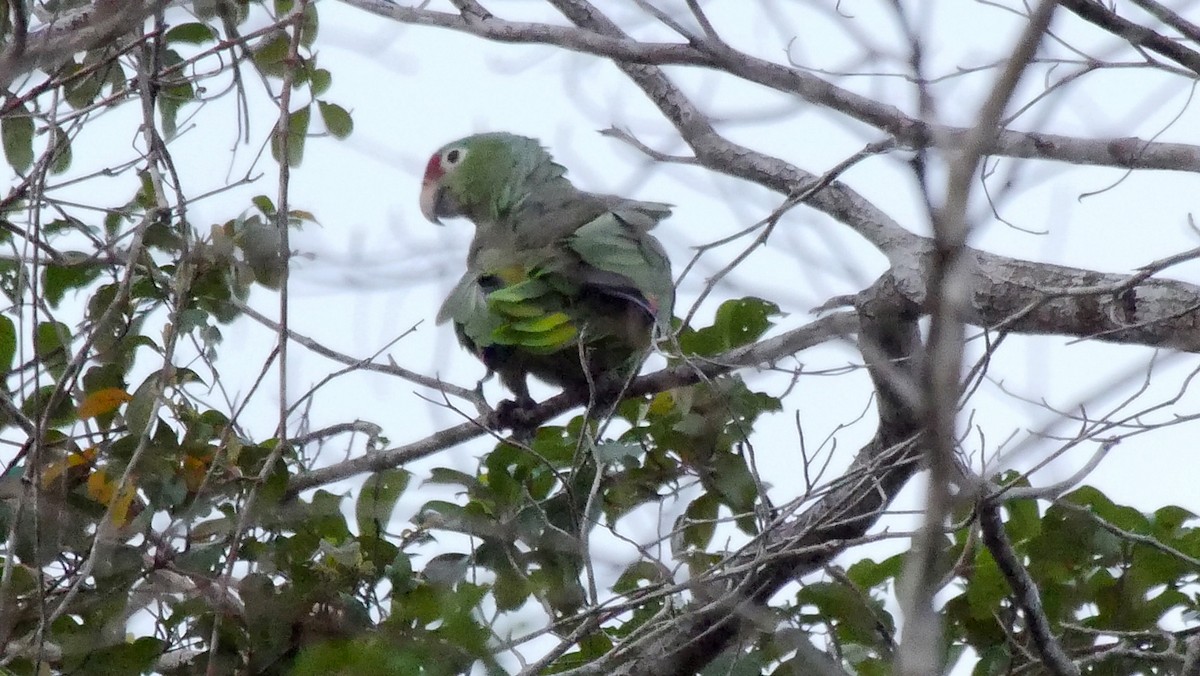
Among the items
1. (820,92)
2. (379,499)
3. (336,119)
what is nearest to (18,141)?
(336,119)

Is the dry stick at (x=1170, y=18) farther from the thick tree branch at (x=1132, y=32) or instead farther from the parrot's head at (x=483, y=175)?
the parrot's head at (x=483, y=175)

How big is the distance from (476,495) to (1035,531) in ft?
3.54

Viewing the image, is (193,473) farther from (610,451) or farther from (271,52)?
(271,52)

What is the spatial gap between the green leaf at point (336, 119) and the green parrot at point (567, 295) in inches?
21.6

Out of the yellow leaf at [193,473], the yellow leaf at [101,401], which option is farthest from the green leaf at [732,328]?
the yellow leaf at [101,401]

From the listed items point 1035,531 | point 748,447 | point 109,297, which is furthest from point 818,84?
point 109,297

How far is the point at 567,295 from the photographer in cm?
316

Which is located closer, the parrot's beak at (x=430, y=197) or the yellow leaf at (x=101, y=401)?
the yellow leaf at (x=101, y=401)

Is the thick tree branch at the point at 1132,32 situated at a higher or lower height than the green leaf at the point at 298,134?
lower

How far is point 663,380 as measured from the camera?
2.79 meters

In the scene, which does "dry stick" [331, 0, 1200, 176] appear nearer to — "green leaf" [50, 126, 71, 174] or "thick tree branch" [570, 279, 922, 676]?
"thick tree branch" [570, 279, 922, 676]

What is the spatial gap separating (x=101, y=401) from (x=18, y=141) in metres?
0.77

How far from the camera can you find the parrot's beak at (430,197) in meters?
4.25

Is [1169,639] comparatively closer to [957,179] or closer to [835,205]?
[835,205]
